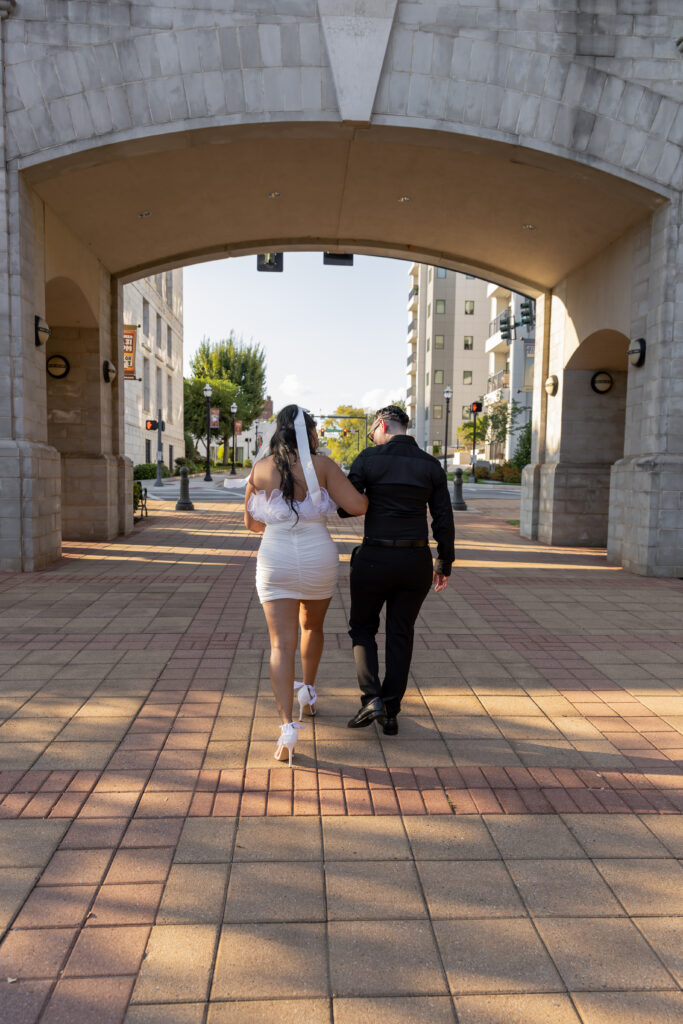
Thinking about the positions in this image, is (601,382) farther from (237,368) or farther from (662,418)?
(237,368)

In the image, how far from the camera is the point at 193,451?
58688 mm

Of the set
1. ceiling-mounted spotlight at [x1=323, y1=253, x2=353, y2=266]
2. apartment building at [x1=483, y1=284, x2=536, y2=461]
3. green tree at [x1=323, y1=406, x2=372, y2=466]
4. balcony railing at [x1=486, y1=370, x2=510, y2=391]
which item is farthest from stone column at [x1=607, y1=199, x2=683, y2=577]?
green tree at [x1=323, y1=406, x2=372, y2=466]

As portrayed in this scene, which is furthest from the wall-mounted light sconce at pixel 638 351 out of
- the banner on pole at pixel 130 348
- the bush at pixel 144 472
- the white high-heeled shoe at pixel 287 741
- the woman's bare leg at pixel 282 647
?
the bush at pixel 144 472

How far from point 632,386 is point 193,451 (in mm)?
50028

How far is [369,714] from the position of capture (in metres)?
4.30

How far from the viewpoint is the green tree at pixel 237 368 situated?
2840 inches

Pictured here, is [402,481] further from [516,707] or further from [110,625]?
[110,625]

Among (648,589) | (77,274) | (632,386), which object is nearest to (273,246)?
(77,274)

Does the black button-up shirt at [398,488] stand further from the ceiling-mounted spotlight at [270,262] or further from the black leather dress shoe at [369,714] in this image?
the ceiling-mounted spotlight at [270,262]

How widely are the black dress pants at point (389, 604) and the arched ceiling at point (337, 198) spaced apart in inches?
306

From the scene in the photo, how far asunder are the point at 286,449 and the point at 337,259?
12.3 metres

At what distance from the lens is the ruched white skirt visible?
3.90 metres

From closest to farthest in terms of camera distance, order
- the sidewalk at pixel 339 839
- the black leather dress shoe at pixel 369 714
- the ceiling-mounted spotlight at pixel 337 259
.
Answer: the sidewalk at pixel 339 839, the black leather dress shoe at pixel 369 714, the ceiling-mounted spotlight at pixel 337 259

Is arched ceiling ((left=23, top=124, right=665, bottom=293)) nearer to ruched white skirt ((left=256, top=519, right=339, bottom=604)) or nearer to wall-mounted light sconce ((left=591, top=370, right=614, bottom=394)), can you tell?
wall-mounted light sconce ((left=591, top=370, right=614, bottom=394))
